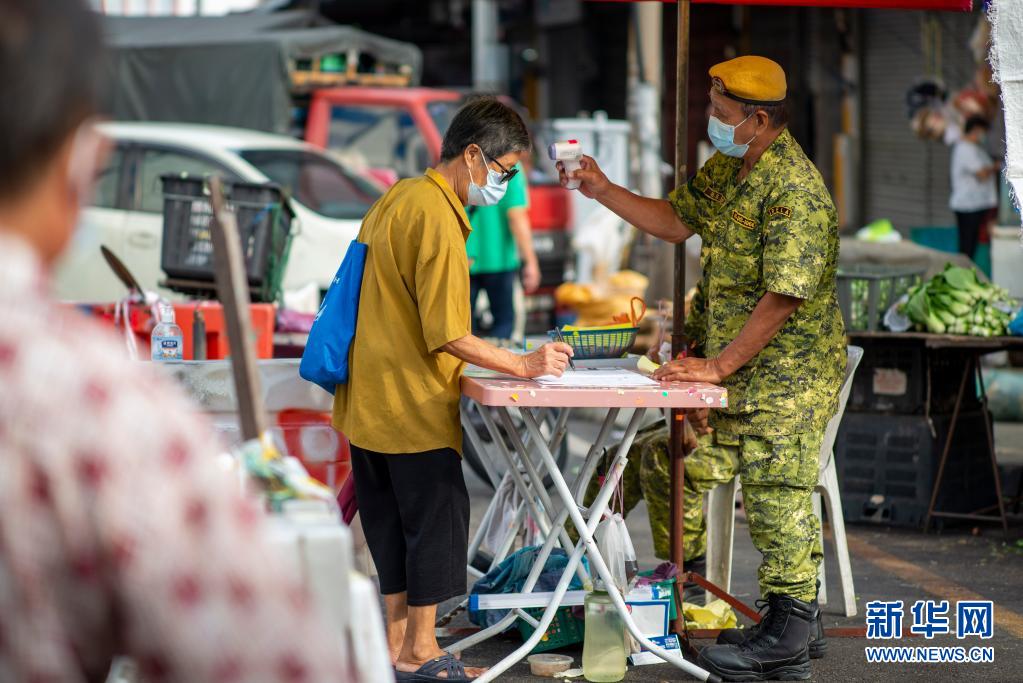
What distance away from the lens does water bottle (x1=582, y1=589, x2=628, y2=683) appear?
4289 millimetres

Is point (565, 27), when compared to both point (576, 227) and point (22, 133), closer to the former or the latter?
point (576, 227)

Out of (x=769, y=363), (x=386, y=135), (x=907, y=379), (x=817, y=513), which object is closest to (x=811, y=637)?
(x=817, y=513)

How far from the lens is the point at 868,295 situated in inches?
251

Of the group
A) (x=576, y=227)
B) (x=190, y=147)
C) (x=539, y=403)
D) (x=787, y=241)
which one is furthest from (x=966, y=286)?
(x=576, y=227)

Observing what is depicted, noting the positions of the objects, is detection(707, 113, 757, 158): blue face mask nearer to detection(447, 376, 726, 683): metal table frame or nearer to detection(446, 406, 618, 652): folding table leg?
detection(447, 376, 726, 683): metal table frame

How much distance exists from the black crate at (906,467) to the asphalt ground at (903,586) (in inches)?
4.1

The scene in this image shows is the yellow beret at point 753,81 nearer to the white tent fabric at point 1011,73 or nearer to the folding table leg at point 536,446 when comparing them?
the white tent fabric at point 1011,73

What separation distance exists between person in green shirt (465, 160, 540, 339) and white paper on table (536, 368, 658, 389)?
3759mm

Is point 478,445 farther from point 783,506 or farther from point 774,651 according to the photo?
point 774,651

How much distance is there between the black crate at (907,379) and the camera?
6375 mm

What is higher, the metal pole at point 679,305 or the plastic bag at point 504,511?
the metal pole at point 679,305

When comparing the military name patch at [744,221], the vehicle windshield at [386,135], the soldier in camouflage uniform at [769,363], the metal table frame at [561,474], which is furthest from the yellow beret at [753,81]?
the vehicle windshield at [386,135]

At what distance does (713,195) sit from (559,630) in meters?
1.53

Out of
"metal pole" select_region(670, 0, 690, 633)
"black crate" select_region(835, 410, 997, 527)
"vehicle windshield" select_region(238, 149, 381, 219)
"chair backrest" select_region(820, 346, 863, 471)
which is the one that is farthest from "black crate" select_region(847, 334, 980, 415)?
"vehicle windshield" select_region(238, 149, 381, 219)
